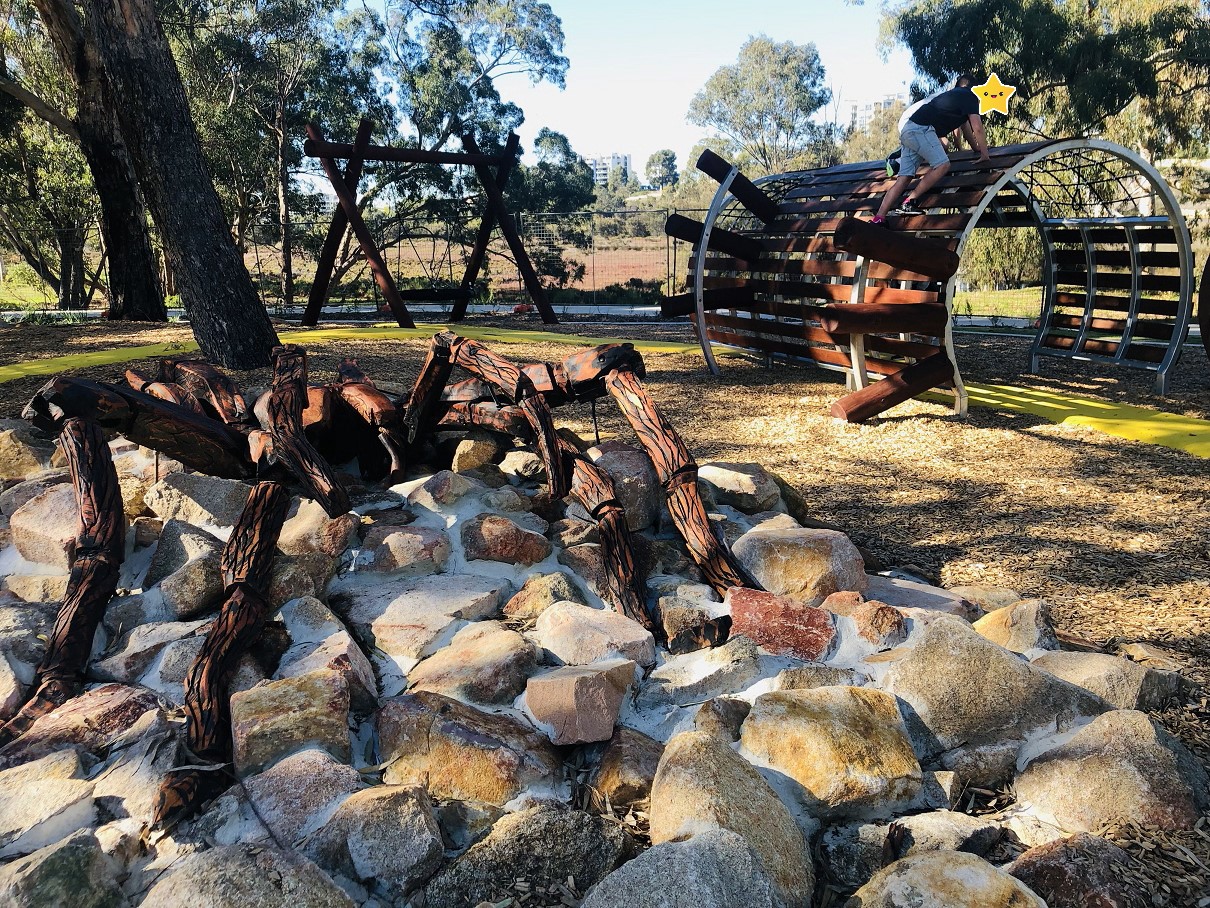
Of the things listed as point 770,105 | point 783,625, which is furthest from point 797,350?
point 770,105

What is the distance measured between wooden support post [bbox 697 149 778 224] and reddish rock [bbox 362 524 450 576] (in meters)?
7.12

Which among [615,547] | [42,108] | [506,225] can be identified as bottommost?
[615,547]

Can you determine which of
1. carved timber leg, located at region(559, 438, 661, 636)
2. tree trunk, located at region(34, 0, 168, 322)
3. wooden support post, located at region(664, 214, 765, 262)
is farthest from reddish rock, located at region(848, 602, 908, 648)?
tree trunk, located at region(34, 0, 168, 322)

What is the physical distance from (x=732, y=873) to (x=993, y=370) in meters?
9.17

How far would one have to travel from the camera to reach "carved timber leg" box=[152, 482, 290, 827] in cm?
201

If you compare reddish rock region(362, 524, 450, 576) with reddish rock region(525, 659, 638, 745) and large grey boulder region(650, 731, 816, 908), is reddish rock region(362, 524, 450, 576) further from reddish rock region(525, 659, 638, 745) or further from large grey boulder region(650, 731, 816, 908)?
large grey boulder region(650, 731, 816, 908)

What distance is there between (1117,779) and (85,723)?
8.16ft

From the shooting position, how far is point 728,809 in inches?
73.7

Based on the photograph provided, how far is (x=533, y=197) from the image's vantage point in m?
26.8

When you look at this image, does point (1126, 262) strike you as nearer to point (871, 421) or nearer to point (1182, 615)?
point (871, 421)

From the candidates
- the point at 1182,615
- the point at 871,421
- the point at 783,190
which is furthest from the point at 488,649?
the point at 783,190

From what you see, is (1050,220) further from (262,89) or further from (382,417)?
(262,89)

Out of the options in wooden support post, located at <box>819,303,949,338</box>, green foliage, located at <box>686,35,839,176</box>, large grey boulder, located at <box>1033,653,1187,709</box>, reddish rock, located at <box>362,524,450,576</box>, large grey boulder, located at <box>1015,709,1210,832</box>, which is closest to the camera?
large grey boulder, located at <box>1015,709,1210,832</box>

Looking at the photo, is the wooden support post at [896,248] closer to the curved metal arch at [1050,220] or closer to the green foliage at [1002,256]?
the curved metal arch at [1050,220]
